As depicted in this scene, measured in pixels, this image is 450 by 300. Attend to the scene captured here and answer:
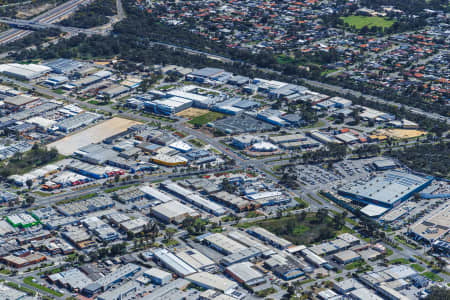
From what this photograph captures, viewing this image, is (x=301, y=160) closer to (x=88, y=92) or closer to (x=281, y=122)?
(x=281, y=122)

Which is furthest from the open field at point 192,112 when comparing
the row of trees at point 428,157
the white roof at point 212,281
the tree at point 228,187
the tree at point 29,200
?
the white roof at point 212,281

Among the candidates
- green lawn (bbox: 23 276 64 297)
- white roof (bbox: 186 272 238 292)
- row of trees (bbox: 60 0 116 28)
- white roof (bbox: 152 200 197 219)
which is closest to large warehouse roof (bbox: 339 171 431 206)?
white roof (bbox: 152 200 197 219)

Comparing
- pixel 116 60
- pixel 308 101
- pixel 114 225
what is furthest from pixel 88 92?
pixel 114 225

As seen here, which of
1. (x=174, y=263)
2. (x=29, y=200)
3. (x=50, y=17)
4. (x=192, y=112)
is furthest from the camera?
(x=50, y=17)

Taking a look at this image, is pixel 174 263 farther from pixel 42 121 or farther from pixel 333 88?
pixel 333 88

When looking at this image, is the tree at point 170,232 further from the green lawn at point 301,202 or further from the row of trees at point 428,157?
the row of trees at point 428,157

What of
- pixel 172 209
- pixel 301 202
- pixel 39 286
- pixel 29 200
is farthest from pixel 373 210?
pixel 29 200
